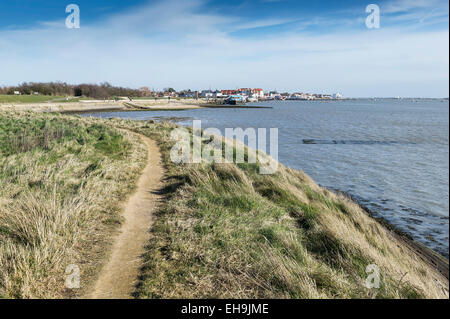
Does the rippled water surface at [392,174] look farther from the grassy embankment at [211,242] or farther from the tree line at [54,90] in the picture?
the tree line at [54,90]

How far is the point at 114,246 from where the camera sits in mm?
5934

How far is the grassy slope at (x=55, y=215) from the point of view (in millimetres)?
4597

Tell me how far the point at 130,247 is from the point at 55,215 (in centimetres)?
181

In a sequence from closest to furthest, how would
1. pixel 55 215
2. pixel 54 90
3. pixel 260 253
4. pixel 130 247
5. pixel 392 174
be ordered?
1. pixel 260 253
2. pixel 130 247
3. pixel 55 215
4. pixel 392 174
5. pixel 54 90

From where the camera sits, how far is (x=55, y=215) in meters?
6.16

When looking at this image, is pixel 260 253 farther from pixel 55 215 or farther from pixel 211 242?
pixel 55 215

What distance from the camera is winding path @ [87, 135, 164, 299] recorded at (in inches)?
181

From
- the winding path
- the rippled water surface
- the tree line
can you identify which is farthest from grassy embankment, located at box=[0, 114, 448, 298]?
the tree line

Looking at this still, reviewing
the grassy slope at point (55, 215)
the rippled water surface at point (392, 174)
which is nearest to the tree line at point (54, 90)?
the rippled water surface at point (392, 174)

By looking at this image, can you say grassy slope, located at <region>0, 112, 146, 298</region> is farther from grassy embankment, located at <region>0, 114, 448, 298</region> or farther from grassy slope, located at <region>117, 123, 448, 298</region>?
grassy slope, located at <region>117, 123, 448, 298</region>

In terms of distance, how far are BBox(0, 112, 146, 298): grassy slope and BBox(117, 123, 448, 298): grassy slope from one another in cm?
131

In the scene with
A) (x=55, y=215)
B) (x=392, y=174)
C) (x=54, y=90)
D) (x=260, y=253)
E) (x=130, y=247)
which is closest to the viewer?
(x=260, y=253)

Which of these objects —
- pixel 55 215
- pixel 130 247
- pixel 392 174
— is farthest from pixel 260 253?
pixel 392 174
